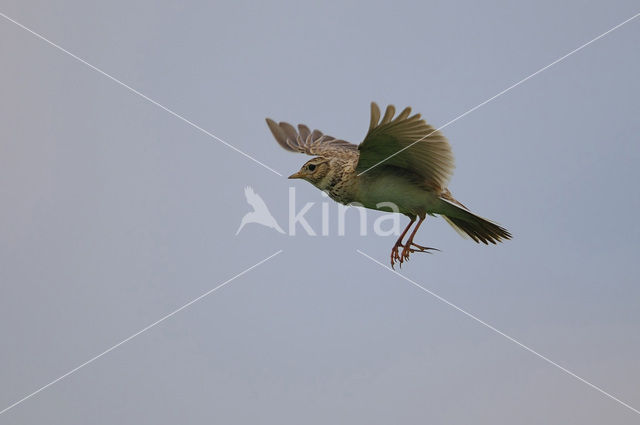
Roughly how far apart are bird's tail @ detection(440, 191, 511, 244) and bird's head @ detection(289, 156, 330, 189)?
124cm

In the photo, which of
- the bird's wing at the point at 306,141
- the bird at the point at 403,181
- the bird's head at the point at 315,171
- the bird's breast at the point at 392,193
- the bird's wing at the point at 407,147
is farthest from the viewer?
the bird's wing at the point at 306,141

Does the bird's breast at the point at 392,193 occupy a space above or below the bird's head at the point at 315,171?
above

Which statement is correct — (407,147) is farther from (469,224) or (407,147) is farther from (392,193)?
(469,224)

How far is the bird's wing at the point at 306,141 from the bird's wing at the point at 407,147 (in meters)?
1.20

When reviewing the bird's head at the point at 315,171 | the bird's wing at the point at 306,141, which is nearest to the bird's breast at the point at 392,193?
the bird's head at the point at 315,171

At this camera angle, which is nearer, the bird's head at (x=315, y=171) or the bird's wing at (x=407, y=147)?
the bird's wing at (x=407, y=147)

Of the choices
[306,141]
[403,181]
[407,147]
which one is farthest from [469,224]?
[306,141]

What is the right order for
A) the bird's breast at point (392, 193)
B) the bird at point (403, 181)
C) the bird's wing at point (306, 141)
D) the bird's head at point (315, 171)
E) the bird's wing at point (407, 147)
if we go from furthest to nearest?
the bird's wing at point (306, 141), the bird's head at point (315, 171), the bird's breast at point (392, 193), the bird at point (403, 181), the bird's wing at point (407, 147)

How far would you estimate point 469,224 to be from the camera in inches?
311

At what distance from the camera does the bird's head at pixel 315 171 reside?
25.5ft

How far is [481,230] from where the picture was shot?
7.85m

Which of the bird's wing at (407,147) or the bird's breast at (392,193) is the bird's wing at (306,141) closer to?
the bird's breast at (392,193)

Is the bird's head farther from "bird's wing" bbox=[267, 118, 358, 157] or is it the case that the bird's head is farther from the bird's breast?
"bird's wing" bbox=[267, 118, 358, 157]

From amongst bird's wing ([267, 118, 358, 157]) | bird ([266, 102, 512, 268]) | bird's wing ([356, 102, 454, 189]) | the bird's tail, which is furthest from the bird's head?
the bird's tail
